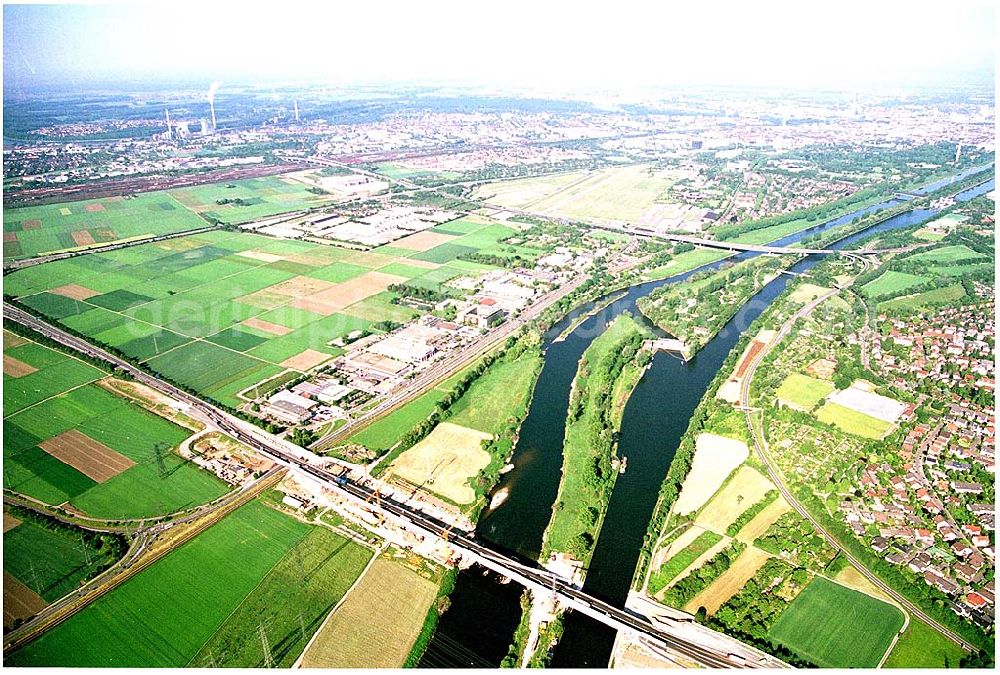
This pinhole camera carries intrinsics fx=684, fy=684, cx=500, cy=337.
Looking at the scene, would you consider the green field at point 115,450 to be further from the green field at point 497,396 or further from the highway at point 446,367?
the green field at point 497,396

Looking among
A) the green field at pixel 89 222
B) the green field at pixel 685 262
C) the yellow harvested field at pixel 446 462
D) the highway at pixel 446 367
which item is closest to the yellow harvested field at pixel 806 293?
the green field at pixel 685 262

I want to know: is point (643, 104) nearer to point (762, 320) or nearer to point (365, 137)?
point (365, 137)

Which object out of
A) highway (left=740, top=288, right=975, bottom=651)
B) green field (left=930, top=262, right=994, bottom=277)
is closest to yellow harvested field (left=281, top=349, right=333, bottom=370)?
highway (left=740, top=288, right=975, bottom=651)

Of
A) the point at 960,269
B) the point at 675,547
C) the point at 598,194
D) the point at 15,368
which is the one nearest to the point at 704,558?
the point at 675,547

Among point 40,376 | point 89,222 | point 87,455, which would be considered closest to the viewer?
point 87,455

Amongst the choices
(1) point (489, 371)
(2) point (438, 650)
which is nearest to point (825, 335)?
(1) point (489, 371)

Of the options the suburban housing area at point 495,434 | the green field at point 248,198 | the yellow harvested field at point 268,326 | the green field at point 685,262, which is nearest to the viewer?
the suburban housing area at point 495,434

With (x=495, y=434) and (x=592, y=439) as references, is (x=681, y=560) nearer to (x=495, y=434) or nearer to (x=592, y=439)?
(x=592, y=439)
